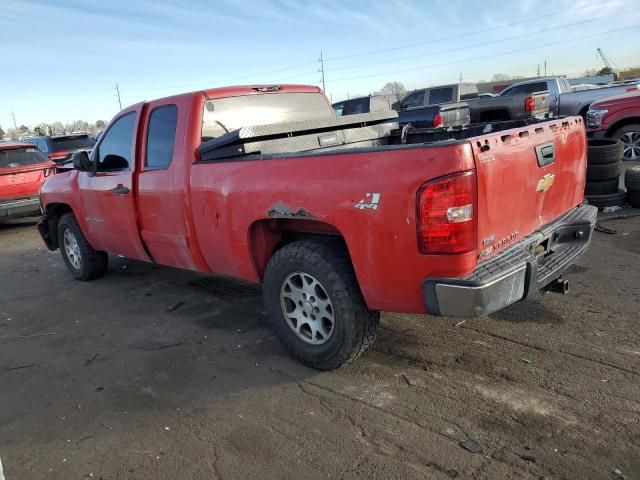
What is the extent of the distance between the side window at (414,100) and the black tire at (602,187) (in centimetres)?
1189

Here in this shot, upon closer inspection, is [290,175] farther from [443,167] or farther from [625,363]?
[625,363]

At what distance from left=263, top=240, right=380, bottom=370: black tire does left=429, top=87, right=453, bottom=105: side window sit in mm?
15567

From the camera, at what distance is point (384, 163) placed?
2871 mm

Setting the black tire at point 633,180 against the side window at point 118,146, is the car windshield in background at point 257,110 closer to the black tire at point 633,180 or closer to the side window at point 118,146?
the side window at point 118,146

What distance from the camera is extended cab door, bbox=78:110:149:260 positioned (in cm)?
499

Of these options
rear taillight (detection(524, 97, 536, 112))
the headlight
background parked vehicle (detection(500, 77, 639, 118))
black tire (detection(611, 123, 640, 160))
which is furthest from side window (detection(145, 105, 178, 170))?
background parked vehicle (detection(500, 77, 639, 118))

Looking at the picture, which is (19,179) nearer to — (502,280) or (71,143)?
(71,143)

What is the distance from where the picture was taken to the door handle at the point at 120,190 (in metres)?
4.97

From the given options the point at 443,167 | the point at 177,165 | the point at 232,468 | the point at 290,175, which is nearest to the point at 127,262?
the point at 177,165

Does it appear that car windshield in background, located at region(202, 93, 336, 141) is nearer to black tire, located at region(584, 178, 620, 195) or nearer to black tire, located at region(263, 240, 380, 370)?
black tire, located at region(263, 240, 380, 370)

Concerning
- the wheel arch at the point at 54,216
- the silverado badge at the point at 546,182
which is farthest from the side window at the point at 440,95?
the silverado badge at the point at 546,182

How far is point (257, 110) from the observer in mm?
4820

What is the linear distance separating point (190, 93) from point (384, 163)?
2229 mm

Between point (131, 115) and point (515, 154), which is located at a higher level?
point (131, 115)
